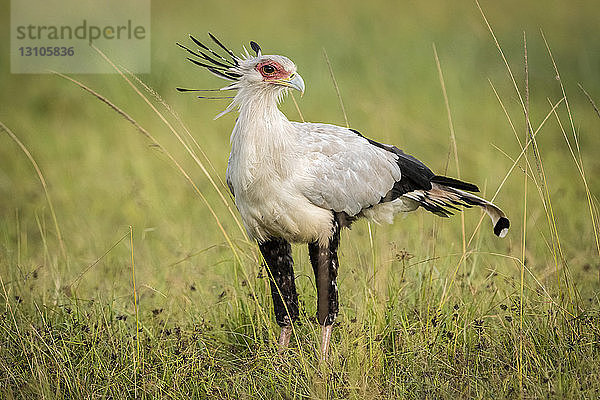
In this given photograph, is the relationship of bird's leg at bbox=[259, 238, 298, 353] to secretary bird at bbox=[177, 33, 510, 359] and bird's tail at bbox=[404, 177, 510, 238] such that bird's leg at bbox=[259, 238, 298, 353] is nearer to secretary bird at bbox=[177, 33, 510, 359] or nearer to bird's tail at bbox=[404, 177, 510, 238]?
secretary bird at bbox=[177, 33, 510, 359]

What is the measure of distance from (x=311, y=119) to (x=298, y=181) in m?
5.45

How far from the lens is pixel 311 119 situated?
8.91m

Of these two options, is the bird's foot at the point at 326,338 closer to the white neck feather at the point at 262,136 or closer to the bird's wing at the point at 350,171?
the bird's wing at the point at 350,171

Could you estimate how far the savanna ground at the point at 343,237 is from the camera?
11.0 ft

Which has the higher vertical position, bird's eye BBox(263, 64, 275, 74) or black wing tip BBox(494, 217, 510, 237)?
bird's eye BBox(263, 64, 275, 74)

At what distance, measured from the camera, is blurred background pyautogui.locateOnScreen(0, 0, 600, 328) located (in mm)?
5781

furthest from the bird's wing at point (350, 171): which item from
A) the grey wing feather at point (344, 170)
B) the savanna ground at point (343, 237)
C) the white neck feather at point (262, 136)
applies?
the savanna ground at point (343, 237)

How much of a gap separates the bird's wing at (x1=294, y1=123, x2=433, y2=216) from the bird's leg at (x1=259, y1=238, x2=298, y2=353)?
0.38 meters

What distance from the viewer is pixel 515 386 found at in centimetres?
312

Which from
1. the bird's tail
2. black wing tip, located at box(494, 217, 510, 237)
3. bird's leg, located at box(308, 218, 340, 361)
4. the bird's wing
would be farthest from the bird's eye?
black wing tip, located at box(494, 217, 510, 237)

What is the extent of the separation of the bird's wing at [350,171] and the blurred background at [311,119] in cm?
65

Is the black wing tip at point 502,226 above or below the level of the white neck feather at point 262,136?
below

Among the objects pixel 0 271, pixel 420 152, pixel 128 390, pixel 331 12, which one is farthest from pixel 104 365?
pixel 331 12

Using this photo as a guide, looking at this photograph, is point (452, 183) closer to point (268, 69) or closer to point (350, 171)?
point (350, 171)
